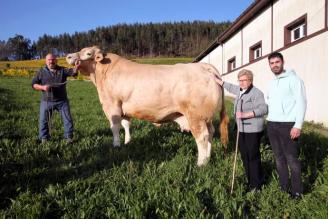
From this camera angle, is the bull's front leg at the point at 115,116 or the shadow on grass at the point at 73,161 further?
the bull's front leg at the point at 115,116

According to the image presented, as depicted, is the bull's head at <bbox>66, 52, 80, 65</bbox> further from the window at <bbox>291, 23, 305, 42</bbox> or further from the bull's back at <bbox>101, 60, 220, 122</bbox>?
the window at <bbox>291, 23, 305, 42</bbox>

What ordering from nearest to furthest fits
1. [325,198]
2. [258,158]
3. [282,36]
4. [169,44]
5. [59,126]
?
1. [325,198]
2. [258,158]
3. [59,126]
4. [282,36]
5. [169,44]

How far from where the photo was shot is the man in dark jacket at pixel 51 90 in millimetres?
7227

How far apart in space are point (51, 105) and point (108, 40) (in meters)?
128

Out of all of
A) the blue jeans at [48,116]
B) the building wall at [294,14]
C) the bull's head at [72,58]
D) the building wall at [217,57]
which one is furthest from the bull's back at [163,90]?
the building wall at [217,57]

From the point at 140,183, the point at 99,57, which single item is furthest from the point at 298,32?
A: the point at 140,183

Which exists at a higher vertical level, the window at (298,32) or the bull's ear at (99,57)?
the window at (298,32)

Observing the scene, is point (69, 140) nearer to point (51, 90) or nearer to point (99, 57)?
point (51, 90)

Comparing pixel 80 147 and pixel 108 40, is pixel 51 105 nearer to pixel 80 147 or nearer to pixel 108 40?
pixel 80 147

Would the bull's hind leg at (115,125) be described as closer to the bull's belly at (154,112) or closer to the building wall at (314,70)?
the bull's belly at (154,112)

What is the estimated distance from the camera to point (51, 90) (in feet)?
23.8

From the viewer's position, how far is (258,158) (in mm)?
4555

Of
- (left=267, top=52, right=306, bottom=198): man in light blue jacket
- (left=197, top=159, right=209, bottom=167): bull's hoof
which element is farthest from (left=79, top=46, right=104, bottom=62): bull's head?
(left=267, top=52, right=306, bottom=198): man in light blue jacket

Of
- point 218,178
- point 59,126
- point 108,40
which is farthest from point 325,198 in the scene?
point 108,40
